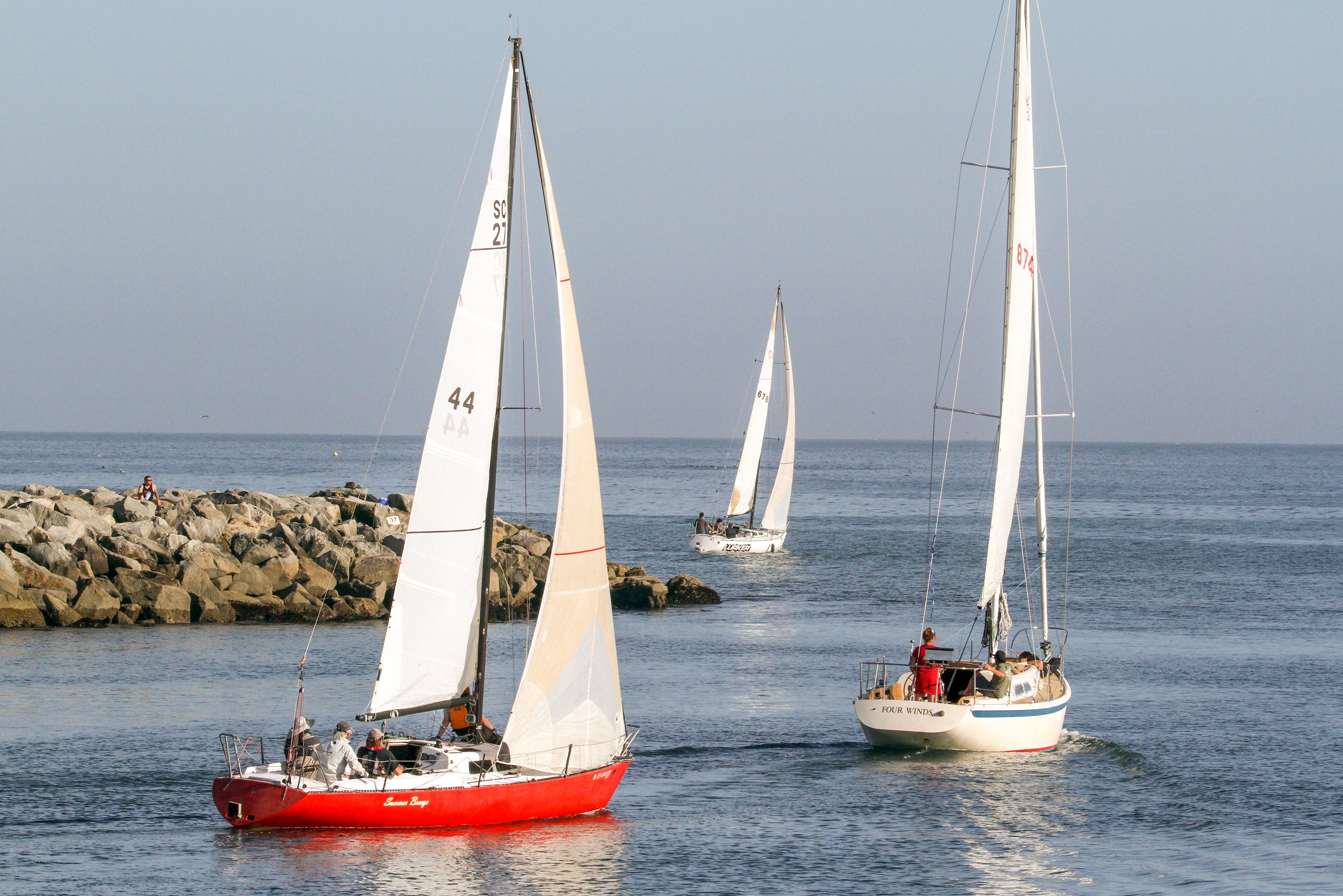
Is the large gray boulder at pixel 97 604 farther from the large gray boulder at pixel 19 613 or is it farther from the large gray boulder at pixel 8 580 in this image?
the large gray boulder at pixel 8 580

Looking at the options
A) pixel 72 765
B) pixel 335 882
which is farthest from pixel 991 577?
pixel 72 765

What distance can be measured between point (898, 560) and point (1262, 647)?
30080 mm

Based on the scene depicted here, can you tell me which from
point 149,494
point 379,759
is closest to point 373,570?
point 149,494

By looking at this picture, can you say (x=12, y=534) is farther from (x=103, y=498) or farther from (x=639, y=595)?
(x=639, y=595)

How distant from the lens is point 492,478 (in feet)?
75.6

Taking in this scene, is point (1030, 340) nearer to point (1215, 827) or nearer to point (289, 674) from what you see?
point (1215, 827)

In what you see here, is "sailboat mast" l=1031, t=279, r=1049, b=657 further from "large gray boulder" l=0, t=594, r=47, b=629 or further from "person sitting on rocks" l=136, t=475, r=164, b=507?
"person sitting on rocks" l=136, t=475, r=164, b=507

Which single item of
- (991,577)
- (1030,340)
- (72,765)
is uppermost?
(1030,340)

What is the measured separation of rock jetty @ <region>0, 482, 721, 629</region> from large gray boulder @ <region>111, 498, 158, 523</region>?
5cm

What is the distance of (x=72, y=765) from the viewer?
89.6 feet

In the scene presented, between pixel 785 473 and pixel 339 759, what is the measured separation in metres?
57.7

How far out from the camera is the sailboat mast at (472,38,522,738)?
2289 centimetres

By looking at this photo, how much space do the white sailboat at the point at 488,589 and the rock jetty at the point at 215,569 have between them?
1711cm

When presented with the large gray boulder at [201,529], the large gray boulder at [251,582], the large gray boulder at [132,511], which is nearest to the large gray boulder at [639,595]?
the large gray boulder at [251,582]
